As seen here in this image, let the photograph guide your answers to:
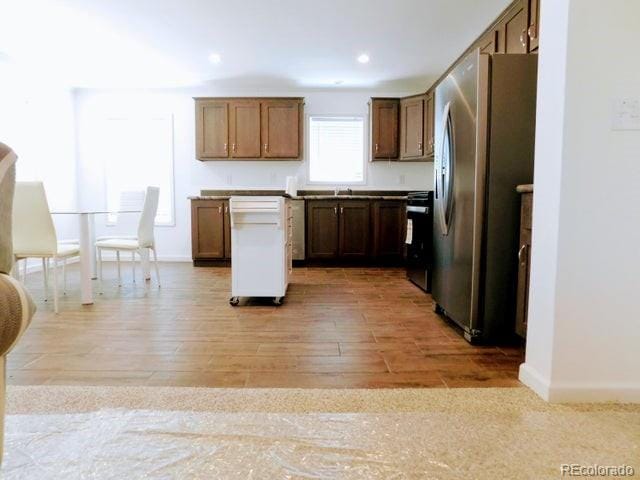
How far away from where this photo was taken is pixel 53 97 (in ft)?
16.5

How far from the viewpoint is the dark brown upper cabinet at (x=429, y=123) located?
4.73 metres

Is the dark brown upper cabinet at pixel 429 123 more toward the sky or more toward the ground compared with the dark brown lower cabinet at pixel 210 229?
more toward the sky

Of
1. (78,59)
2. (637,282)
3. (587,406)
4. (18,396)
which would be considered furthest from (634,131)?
(78,59)

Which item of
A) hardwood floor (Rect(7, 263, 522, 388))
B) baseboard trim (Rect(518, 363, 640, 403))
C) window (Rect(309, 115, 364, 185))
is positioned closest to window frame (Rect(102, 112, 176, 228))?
window (Rect(309, 115, 364, 185))

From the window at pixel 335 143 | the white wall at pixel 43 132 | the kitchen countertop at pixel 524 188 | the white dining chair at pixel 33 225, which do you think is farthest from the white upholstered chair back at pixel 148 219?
the kitchen countertop at pixel 524 188

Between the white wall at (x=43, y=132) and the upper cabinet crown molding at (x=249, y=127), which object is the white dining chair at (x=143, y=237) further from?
the white wall at (x=43, y=132)

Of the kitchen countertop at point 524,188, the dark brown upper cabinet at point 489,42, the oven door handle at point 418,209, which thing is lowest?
the oven door handle at point 418,209

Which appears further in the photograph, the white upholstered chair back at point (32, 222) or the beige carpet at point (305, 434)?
the white upholstered chair back at point (32, 222)

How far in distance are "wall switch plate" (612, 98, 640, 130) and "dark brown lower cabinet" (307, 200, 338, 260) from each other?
11.7 feet

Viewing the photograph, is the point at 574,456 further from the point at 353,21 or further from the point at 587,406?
the point at 353,21

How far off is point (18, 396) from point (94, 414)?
408mm

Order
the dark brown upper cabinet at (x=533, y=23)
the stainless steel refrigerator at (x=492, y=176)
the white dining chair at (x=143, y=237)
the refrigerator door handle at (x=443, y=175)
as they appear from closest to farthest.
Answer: the stainless steel refrigerator at (x=492, y=176) < the refrigerator door handle at (x=443, y=175) < the dark brown upper cabinet at (x=533, y=23) < the white dining chair at (x=143, y=237)

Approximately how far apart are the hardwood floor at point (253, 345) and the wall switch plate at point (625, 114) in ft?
3.77

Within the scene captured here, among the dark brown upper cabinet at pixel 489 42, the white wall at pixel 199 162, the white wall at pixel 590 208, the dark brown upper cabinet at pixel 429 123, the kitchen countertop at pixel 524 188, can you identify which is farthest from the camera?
the white wall at pixel 199 162
